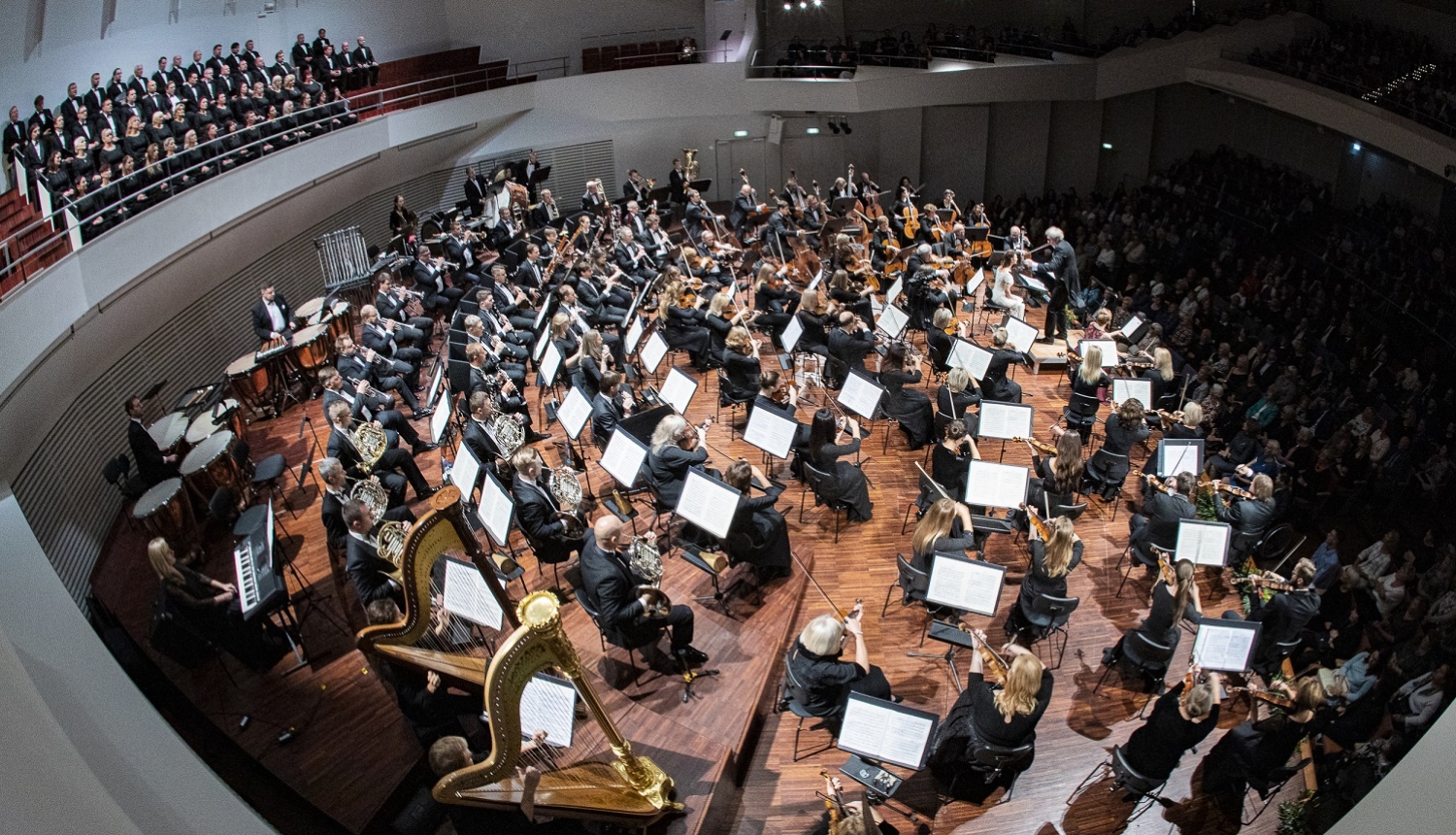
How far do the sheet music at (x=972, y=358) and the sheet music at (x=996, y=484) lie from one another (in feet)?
8.28

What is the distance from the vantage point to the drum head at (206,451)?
28.6 feet

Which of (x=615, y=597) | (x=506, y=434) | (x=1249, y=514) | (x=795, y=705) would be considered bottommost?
(x=795, y=705)

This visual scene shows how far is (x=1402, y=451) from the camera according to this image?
9.96m

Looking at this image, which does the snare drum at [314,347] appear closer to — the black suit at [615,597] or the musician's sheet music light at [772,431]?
the musician's sheet music light at [772,431]

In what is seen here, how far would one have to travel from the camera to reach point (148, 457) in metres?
9.01

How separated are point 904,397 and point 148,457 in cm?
782

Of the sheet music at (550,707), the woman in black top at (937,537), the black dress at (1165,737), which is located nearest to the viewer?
the sheet music at (550,707)

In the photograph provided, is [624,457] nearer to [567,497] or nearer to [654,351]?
[567,497]

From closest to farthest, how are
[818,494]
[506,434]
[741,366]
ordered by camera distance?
[506,434] → [818,494] → [741,366]

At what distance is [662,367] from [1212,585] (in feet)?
23.9

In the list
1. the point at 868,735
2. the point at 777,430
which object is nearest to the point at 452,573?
the point at 868,735

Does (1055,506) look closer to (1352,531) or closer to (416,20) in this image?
(1352,531)

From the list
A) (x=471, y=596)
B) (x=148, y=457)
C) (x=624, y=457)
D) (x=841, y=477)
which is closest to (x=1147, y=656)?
(x=841, y=477)

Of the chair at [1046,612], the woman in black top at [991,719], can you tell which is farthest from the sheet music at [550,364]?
the woman in black top at [991,719]
